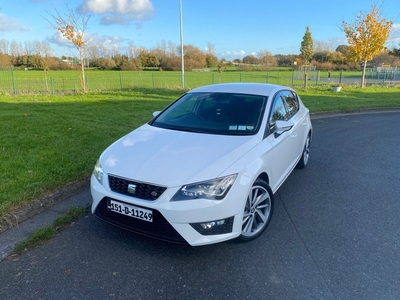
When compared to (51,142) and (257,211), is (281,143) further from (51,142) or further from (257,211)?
(51,142)

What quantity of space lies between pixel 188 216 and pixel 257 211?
3.11 ft

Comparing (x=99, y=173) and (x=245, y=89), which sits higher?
(x=245, y=89)

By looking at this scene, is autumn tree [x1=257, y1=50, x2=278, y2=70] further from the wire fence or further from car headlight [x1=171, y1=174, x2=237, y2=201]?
car headlight [x1=171, y1=174, x2=237, y2=201]

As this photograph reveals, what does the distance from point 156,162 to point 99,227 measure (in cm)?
114

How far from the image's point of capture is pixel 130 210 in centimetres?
271

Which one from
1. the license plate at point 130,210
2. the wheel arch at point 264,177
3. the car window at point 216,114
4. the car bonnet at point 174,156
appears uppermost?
the car window at point 216,114

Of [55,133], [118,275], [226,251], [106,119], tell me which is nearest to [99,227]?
[118,275]

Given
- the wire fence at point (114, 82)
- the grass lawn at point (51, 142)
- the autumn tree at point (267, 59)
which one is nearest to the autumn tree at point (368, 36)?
the wire fence at point (114, 82)

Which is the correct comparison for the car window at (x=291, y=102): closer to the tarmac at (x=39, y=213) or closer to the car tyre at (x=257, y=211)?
the car tyre at (x=257, y=211)

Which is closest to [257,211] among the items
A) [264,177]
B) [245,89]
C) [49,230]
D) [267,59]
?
[264,177]

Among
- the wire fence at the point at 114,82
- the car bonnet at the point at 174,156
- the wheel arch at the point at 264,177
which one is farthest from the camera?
the wire fence at the point at 114,82

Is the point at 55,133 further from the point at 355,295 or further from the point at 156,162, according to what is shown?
the point at 355,295

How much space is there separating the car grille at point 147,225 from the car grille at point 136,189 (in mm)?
138

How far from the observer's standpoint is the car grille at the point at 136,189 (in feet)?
8.59
